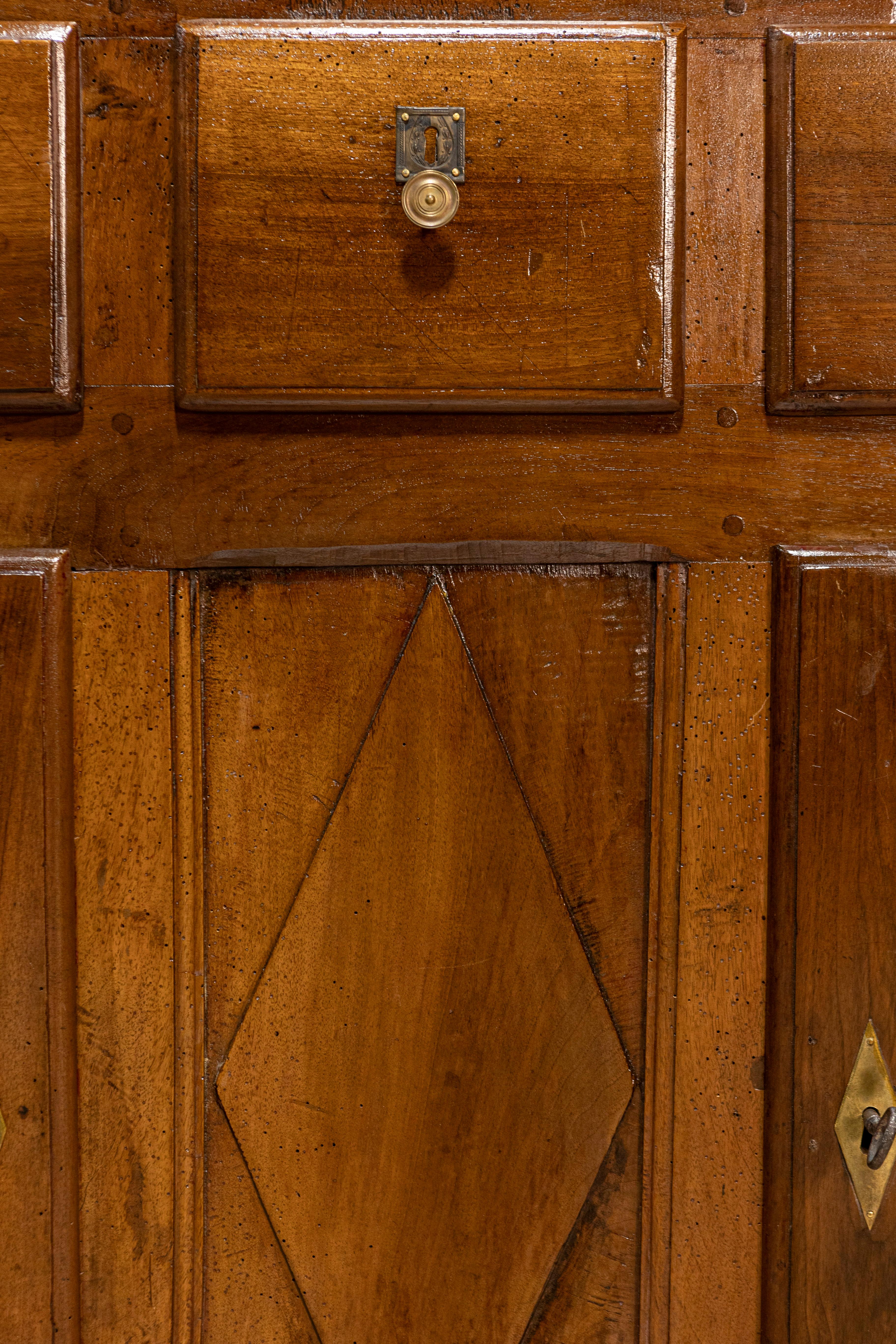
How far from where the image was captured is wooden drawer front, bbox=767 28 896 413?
713 mm

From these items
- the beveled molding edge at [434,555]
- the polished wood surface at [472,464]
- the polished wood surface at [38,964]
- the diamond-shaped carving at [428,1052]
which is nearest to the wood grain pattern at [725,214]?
the polished wood surface at [472,464]

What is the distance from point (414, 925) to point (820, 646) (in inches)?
17.7

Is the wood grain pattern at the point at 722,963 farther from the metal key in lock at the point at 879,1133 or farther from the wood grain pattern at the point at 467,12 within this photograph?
the wood grain pattern at the point at 467,12

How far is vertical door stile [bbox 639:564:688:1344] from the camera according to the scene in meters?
0.76

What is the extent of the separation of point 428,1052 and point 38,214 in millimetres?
817

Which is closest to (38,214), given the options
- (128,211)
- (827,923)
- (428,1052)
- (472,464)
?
(128,211)

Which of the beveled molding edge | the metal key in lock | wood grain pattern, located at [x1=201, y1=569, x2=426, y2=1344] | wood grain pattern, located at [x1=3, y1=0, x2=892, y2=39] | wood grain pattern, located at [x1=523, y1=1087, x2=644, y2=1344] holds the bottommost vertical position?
wood grain pattern, located at [x1=523, y1=1087, x2=644, y2=1344]

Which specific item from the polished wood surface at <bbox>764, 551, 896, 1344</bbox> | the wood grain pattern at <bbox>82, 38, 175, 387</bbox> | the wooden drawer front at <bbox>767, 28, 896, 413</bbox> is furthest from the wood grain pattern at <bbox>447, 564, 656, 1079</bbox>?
the wood grain pattern at <bbox>82, 38, 175, 387</bbox>

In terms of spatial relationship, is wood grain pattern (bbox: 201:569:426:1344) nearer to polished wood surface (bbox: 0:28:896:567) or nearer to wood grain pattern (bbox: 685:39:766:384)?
polished wood surface (bbox: 0:28:896:567)

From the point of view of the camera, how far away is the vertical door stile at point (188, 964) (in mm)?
750

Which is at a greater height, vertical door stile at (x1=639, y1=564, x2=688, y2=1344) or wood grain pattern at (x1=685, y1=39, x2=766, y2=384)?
wood grain pattern at (x1=685, y1=39, x2=766, y2=384)

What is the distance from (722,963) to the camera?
0.77 meters

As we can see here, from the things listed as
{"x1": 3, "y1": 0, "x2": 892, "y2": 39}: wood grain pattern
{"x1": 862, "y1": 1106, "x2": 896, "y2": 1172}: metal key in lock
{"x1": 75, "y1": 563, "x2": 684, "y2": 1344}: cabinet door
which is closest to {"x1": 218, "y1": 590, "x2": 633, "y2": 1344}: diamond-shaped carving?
{"x1": 75, "y1": 563, "x2": 684, "y2": 1344}: cabinet door

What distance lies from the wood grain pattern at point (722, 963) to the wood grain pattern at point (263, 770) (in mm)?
289
